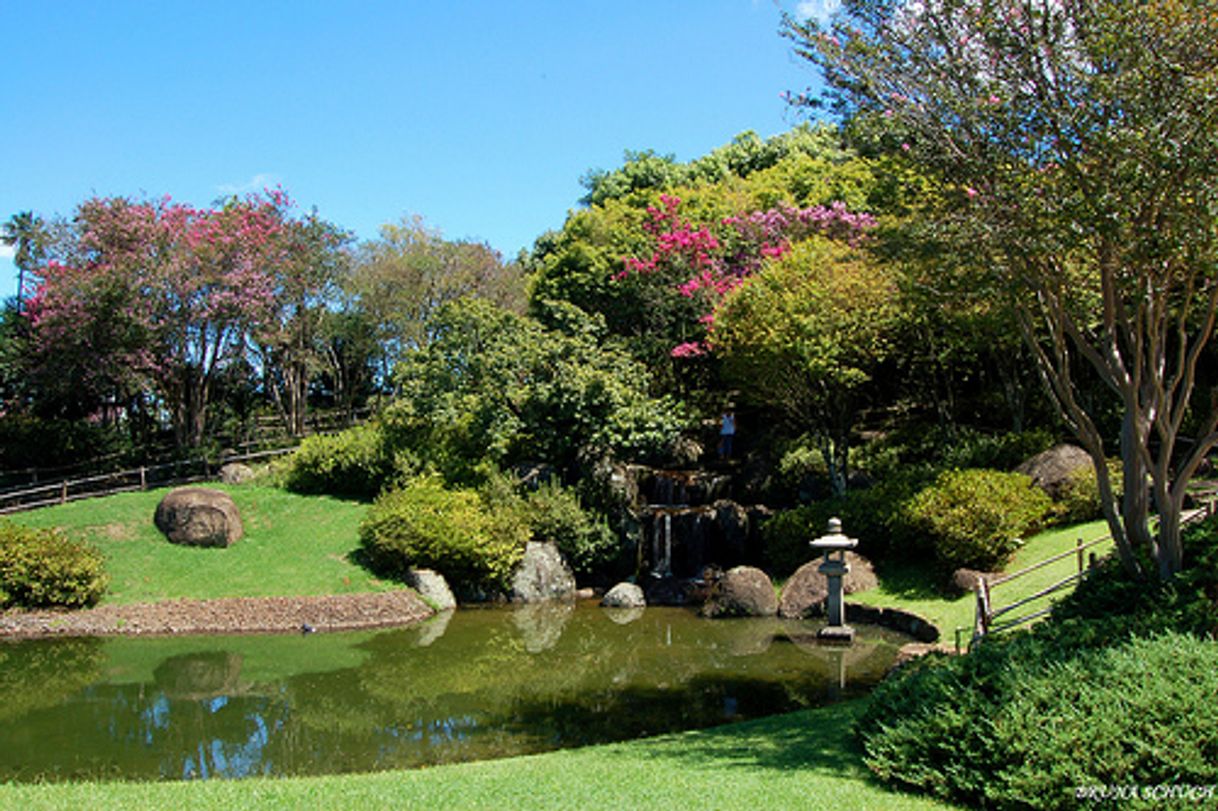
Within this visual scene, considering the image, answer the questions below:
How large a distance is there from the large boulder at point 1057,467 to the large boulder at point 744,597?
6.07m

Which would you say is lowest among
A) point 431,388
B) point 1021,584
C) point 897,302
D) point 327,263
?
point 1021,584

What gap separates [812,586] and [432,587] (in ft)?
27.2

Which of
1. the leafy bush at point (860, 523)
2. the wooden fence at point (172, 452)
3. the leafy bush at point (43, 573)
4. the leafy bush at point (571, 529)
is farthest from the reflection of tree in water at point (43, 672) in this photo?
the leafy bush at point (860, 523)

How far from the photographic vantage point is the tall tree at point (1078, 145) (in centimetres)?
905

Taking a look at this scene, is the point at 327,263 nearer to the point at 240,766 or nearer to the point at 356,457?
the point at 356,457

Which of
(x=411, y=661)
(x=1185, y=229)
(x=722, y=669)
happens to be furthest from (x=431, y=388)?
(x=1185, y=229)

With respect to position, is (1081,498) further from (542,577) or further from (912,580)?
(542,577)

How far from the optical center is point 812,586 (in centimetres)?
1883

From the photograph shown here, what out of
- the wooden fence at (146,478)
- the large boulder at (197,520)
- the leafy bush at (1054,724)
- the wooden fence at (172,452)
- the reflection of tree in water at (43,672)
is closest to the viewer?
the leafy bush at (1054,724)

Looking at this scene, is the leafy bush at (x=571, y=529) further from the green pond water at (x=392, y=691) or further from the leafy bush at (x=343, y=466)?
the leafy bush at (x=343, y=466)

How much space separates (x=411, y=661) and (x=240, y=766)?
5565mm

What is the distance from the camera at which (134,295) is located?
26.2m

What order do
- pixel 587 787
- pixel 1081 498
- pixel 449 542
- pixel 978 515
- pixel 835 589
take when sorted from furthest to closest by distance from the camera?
pixel 449 542
pixel 1081 498
pixel 978 515
pixel 835 589
pixel 587 787

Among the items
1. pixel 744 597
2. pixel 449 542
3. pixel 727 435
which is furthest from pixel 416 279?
pixel 744 597
